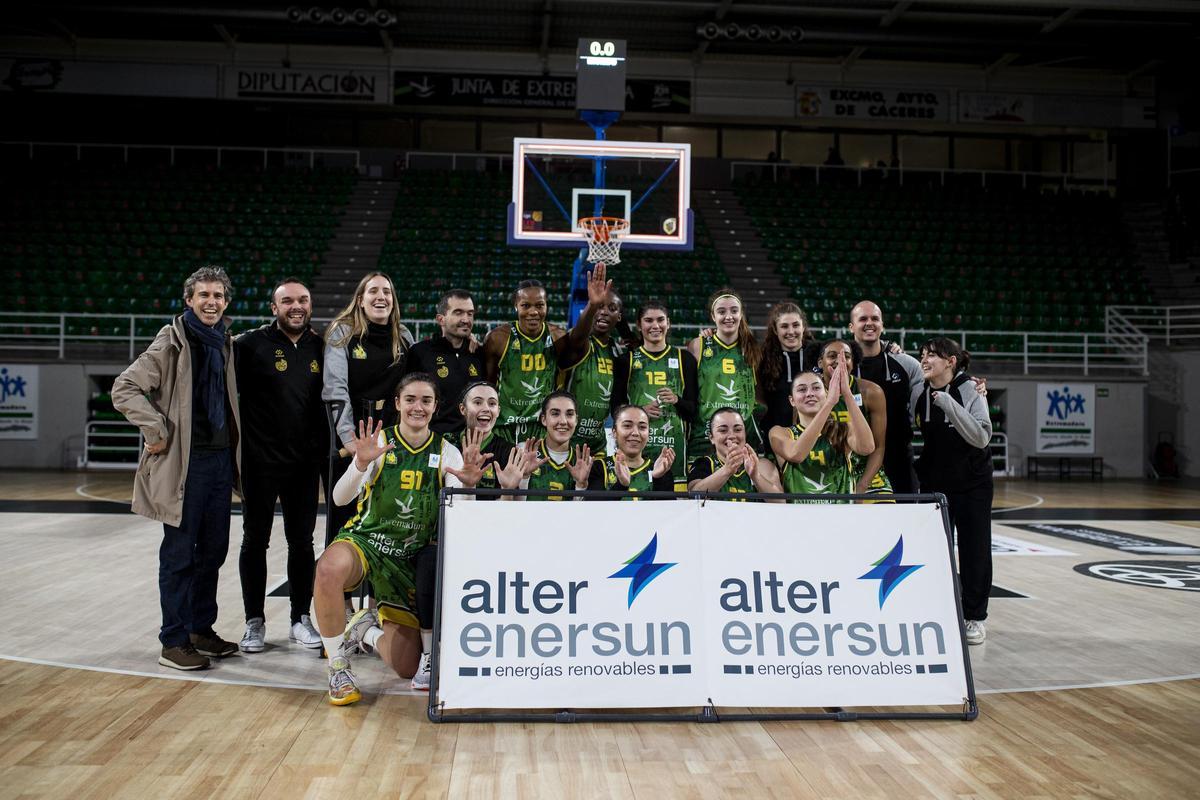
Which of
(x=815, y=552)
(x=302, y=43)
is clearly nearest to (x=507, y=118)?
(x=302, y=43)

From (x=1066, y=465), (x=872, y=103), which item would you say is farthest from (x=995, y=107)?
(x=1066, y=465)

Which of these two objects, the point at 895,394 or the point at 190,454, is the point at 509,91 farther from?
the point at 190,454

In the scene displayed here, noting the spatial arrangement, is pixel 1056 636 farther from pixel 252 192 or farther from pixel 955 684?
pixel 252 192

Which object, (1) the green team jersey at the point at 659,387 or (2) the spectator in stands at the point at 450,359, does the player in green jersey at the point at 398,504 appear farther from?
(1) the green team jersey at the point at 659,387

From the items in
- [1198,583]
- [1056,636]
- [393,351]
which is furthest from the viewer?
[1198,583]

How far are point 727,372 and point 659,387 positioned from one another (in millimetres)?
424

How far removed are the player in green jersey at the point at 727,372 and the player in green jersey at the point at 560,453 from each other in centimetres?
99

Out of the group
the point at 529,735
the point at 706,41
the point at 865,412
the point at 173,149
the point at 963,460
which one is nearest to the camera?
the point at 529,735

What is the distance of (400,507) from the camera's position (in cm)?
419

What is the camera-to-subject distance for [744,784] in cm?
307

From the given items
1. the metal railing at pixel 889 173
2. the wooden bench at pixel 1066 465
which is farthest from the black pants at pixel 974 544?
the metal railing at pixel 889 173

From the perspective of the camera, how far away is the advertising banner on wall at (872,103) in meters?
22.5

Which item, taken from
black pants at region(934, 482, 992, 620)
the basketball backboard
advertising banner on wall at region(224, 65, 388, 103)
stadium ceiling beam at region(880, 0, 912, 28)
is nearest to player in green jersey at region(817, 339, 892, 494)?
black pants at region(934, 482, 992, 620)

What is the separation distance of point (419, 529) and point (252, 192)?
62.3 ft
